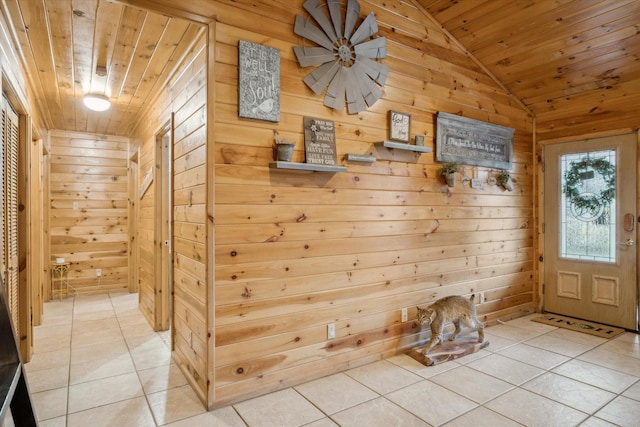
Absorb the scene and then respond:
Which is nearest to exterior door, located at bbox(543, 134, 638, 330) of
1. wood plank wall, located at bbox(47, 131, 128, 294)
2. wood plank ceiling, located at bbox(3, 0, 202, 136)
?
wood plank ceiling, located at bbox(3, 0, 202, 136)

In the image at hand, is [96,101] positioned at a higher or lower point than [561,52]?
lower

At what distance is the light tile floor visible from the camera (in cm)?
219

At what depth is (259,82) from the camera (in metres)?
2.40

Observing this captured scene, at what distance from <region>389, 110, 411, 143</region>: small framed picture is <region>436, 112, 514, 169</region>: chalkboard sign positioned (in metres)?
0.39

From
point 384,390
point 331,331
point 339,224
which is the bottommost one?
point 384,390

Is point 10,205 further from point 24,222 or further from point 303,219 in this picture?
point 303,219

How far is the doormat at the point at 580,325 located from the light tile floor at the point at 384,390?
0.12 metres

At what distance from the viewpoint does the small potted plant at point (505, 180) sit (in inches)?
155

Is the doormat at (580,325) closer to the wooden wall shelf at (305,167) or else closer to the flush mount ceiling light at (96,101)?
the wooden wall shelf at (305,167)

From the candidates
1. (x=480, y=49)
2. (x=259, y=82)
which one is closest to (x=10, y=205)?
(x=259, y=82)

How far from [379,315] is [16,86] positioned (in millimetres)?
3230

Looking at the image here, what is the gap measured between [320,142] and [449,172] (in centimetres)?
134

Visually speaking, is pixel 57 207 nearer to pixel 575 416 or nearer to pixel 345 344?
pixel 345 344

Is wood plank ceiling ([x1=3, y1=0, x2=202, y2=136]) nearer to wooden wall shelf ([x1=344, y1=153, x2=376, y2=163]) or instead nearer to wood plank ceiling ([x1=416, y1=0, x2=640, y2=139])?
wooden wall shelf ([x1=344, y1=153, x2=376, y2=163])
